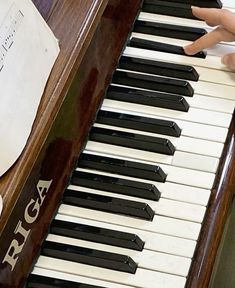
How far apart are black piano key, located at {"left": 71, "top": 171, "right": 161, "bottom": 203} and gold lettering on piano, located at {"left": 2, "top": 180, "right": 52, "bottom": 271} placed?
0.11 meters

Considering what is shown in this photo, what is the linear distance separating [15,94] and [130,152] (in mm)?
341

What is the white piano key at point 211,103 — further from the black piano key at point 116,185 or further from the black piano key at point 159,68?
the black piano key at point 116,185

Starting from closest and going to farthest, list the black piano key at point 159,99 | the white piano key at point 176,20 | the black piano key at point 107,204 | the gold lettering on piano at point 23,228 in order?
1. the gold lettering on piano at point 23,228
2. the black piano key at point 107,204
3. the black piano key at point 159,99
4. the white piano key at point 176,20

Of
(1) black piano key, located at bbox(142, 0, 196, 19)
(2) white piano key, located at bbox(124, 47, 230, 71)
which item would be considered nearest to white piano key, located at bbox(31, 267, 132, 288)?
(2) white piano key, located at bbox(124, 47, 230, 71)

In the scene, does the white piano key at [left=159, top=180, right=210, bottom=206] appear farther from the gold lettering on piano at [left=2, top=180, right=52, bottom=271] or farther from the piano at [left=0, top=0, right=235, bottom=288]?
the gold lettering on piano at [left=2, top=180, right=52, bottom=271]

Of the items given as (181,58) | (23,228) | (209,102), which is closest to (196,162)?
(209,102)

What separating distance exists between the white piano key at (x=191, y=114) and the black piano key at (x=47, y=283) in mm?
362

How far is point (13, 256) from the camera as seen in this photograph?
129cm

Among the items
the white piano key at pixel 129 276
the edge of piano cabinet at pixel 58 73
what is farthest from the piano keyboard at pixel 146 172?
the edge of piano cabinet at pixel 58 73

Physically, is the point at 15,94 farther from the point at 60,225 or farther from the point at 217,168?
the point at 217,168

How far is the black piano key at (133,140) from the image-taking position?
1.45 m

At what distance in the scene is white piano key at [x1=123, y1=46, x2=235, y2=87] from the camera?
1.53 m

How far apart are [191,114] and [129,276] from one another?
35 cm

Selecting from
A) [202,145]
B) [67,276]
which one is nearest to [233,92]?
[202,145]
